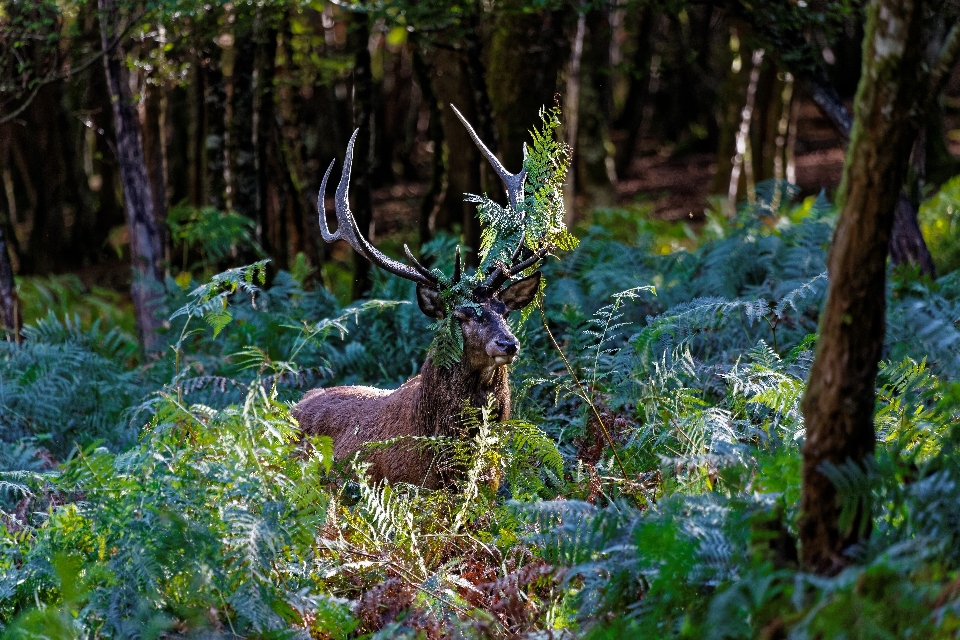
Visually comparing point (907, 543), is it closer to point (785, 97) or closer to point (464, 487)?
point (464, 487)

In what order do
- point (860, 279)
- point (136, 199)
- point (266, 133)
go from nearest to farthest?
1. point (860, 279)
2. point (136, 199)
3. point (266, 133)

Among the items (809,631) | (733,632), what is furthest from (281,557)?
(809,631)

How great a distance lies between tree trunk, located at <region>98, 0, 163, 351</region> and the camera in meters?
9.76

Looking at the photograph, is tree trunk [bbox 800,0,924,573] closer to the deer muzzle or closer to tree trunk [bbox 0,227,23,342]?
the deer muzzle

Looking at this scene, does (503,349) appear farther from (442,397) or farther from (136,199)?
(136,199)

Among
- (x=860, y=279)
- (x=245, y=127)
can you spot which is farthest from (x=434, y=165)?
(x=860, y=279)

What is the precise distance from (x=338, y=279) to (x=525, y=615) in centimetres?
1071

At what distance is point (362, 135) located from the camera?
1044 cm

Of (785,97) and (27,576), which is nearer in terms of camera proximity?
(27,576)

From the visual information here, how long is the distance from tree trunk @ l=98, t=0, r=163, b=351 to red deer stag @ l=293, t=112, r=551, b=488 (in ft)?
13.1

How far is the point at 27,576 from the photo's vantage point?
14.4 ft

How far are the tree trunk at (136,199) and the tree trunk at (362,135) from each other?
204 cm

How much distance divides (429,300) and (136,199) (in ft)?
17.0

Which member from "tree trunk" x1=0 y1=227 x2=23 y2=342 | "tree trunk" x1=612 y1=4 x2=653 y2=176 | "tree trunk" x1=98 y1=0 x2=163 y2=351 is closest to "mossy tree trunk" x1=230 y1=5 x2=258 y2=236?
"tree trunk" x1=98 y1=0 x2=163 y2=351
